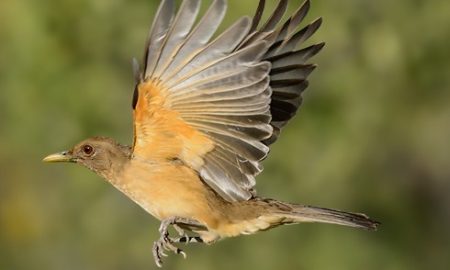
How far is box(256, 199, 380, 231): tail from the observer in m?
9.27

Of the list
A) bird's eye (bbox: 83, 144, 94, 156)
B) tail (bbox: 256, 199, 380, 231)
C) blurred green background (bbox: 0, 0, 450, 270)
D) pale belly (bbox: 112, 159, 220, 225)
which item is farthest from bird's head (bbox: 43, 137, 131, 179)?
blurred green background (bbox: 0, 0, 450, 270)

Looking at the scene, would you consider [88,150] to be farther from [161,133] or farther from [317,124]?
[317,124]

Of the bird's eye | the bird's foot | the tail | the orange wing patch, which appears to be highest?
the orange wing patch

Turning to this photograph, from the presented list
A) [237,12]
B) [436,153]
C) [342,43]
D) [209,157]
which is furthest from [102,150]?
[436,153]

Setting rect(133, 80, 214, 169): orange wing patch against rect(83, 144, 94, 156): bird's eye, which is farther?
rect(83, 144, 94, 156): bird's eye

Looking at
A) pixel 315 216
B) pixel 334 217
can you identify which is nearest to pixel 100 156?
pixel 315 216

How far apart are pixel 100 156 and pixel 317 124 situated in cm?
517

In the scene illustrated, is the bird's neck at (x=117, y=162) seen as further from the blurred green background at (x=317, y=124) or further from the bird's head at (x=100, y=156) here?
the blurred green background at (x=317, y=124)

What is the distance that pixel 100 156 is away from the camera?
9688 mm

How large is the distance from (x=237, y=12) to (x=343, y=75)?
1.50 metres

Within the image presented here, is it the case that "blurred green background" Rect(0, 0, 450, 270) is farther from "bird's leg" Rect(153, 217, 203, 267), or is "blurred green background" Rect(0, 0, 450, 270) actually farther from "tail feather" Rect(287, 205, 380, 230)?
"bird's leg" Rect(153, 217, 203, 267)

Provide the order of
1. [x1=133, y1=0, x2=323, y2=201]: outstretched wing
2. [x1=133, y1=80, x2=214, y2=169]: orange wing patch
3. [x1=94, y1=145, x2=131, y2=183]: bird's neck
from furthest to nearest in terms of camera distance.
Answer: [x1=94, y1=145, x2=131, y2=183]: bird's neck, [x1=133, y1=80, x2=214, y2=169]: orange wing patch, [x1=133, y1=0, x2=323, y2=201]: outstretched wing

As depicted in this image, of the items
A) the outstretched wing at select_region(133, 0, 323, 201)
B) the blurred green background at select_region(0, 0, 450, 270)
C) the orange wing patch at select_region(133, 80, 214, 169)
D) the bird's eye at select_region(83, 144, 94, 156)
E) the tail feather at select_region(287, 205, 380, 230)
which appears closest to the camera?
the outstretched wing at select_region(133, 0, 323, 201)

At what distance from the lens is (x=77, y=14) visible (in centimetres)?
1440
